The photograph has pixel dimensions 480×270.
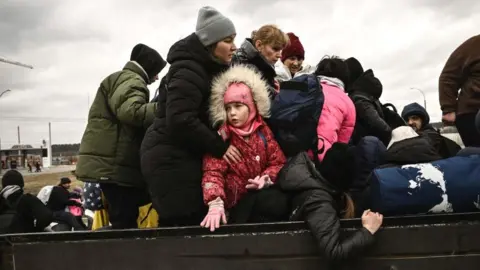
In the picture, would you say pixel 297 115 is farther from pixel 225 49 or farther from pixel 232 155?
pixel 225 49

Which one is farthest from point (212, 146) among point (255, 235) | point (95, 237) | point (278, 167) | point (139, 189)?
point (139, 189)

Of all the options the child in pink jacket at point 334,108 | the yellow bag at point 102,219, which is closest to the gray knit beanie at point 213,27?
the child in pink jacket at point 334,108

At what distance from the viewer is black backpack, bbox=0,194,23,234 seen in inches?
215

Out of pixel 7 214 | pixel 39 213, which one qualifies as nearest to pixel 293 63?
pixel 39 213

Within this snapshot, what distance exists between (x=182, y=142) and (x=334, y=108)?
39.6 inches

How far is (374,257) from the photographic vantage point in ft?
7.46

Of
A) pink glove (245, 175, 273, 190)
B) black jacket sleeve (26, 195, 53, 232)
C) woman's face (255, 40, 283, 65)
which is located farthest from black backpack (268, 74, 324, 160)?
black jacket sleeve (26, 195, 53, 232)

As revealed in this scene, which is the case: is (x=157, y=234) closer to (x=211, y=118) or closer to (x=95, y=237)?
(x=95, y=237)

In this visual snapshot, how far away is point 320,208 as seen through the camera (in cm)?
239

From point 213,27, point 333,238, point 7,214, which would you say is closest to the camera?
point 333,238

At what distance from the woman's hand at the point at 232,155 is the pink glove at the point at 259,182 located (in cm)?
13

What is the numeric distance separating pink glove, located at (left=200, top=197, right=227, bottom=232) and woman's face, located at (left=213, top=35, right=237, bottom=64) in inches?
33.7

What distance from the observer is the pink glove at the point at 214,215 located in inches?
92.9

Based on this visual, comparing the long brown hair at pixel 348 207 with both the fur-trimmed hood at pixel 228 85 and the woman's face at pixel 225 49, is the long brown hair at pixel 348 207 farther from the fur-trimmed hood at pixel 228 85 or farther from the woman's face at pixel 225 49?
the woman's face at pixel 225 49
